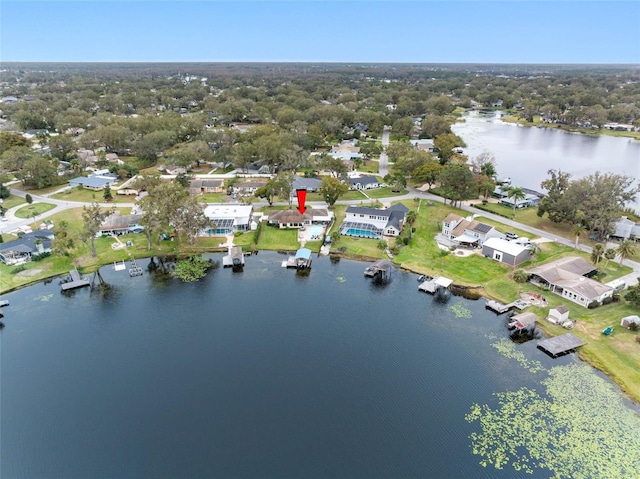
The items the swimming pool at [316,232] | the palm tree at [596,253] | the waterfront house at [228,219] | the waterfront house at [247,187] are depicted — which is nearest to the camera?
the palm tree at [596,253]

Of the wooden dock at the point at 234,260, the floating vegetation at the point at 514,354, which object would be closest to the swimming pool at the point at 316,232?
the wooden dock at the point at 234,260

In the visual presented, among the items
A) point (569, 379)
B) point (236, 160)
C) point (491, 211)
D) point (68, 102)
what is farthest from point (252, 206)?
point (68, 102)

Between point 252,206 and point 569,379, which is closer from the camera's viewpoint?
point 569,379

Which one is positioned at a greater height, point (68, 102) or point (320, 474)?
point (68, 102)

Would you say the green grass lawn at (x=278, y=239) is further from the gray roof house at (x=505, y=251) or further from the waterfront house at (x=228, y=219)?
the gray roof house at (x=505, y=251)

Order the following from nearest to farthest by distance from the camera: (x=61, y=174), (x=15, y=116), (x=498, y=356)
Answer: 1. (x=498, y=356)
2. (x=61, y=174)
3. (x=15, y=116)

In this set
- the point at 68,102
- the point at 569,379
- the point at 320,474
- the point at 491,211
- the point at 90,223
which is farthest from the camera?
Answer: the point at 68,102

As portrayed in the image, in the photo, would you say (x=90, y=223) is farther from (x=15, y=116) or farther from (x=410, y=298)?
(x=15, y=116)
